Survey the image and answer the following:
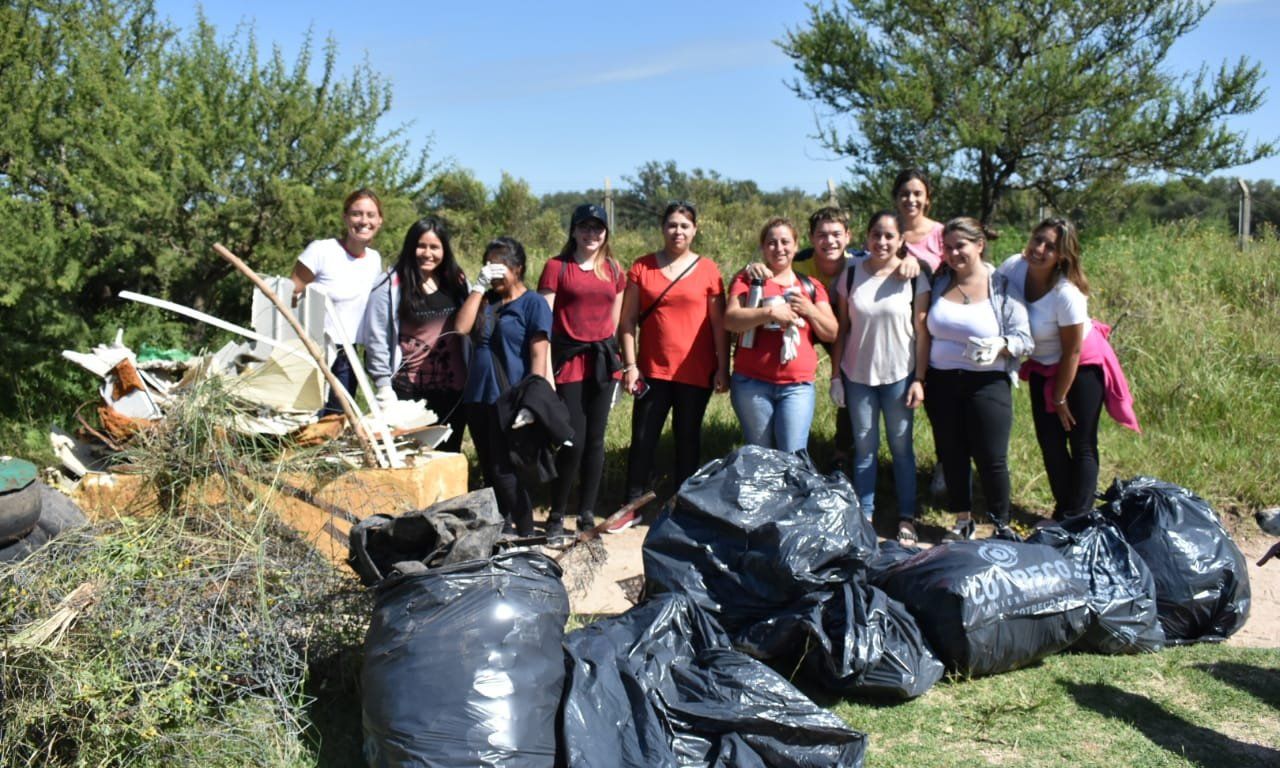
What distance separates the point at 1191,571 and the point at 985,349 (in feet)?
4.14

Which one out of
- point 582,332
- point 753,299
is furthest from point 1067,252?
point 582,332

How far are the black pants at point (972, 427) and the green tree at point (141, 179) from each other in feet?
13.9

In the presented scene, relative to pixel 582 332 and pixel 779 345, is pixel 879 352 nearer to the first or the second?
pixel 779 345

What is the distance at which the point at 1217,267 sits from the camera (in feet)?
31.3

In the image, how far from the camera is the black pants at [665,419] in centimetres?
538

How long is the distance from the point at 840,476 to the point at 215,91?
5.09 m

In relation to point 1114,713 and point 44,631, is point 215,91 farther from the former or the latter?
point 1114,713

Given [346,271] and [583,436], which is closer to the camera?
[346,271]

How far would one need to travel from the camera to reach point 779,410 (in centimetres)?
510

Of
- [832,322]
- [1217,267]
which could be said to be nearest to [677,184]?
[1217,267]

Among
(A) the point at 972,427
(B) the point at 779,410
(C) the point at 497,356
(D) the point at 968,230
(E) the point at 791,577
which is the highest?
(D) the point at 968,230

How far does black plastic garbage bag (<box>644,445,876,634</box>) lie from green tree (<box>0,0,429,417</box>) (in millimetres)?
4158

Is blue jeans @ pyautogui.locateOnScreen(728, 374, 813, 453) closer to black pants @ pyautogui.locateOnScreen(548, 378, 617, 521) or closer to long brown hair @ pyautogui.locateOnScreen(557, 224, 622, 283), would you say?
black pants @ pyautogui.locateOnScreen(548, 378, 617, 521)

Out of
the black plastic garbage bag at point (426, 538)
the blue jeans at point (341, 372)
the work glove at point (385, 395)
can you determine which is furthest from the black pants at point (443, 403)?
the black plastic garbage bag at point (426, 538)
